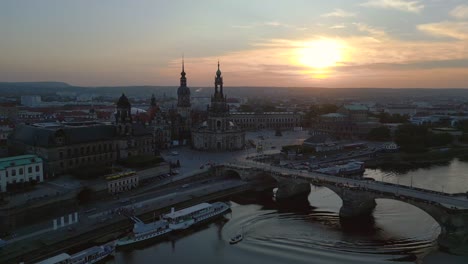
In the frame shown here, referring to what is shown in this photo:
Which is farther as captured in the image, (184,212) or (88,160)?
(88,160)

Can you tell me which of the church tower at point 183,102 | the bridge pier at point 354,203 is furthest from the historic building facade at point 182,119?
the bridge pier at point 354,203

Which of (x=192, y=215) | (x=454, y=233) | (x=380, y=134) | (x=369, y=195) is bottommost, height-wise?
(x=192, y=215)

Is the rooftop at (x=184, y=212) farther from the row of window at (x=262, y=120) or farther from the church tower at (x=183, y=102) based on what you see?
the row of window at (x=262, y=120)

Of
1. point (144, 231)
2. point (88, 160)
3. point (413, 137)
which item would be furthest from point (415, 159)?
point (144, 231)

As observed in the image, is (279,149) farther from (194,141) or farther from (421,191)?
(421,191)

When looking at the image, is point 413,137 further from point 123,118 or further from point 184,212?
point 184,212

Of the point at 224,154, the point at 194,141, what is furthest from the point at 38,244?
the point at 194,141

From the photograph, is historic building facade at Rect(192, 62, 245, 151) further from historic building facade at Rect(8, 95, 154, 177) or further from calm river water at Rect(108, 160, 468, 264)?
calm river water at Rect(108, 160, 468, 264)
